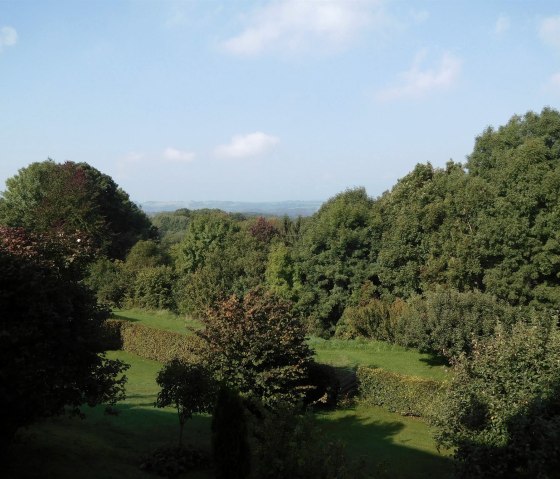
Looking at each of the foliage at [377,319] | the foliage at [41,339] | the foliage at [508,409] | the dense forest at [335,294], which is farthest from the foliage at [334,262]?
the foliage at [41,339]

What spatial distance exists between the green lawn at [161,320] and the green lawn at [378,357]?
24.2 feet

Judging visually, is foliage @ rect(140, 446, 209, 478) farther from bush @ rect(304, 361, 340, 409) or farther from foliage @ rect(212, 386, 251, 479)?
bush @ rect(304, 361, 340, 409)

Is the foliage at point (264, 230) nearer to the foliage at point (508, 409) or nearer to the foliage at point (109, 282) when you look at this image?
the foliage at point (109, 282)

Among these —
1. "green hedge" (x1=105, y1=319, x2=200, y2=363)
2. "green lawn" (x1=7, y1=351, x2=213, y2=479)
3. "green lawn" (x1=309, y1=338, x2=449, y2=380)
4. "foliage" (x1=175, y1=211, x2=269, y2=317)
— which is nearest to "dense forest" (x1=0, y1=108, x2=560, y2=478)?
"foliage" (x1=175, y1=211, x2=269, y2=317)

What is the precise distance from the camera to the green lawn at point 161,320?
29.6m

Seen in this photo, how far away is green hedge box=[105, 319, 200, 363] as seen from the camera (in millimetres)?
24703

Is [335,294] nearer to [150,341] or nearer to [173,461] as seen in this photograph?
[150,341]

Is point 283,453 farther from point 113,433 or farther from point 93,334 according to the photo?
point 113,433

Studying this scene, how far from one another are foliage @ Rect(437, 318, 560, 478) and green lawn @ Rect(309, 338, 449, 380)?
985cm

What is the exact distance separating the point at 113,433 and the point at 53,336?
6.32m

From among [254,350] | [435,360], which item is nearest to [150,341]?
[254,350]

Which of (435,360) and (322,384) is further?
(435,360)

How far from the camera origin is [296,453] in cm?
966

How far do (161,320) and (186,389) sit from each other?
20460 millimetres
